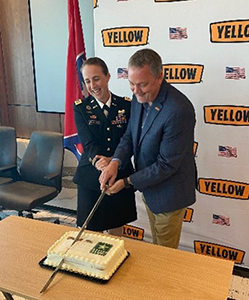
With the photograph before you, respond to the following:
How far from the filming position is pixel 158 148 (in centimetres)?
168

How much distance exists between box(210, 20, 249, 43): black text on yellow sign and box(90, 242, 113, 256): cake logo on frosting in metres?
1.54

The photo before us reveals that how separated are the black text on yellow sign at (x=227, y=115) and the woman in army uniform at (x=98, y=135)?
632 mm

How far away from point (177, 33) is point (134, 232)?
5.37 ft

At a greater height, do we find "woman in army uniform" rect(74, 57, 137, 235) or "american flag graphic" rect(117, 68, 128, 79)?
"american flag graphic" rect(117, 68, 128, 79)

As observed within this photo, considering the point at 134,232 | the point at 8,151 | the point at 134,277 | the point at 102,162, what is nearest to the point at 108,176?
the point at 102,162

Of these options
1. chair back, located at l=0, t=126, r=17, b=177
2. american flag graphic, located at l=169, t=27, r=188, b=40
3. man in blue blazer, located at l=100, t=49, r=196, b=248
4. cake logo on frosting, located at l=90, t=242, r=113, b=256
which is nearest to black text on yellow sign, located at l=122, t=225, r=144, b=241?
man in blue blazer, located at l=100, t=49, r=196, b=248

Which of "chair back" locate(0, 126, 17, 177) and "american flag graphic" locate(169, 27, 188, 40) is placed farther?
"chair back" locate(0, 126, 17, 177)

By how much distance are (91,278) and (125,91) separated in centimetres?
161

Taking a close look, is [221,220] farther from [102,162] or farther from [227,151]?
[102,162]

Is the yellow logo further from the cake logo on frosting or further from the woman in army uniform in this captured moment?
the cake logo on frosting

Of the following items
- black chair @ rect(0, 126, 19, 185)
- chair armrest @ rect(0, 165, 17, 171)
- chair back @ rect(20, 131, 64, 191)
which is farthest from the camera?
black chair @ rect(0, 126, 19, 185)

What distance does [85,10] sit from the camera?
2951 millimetres

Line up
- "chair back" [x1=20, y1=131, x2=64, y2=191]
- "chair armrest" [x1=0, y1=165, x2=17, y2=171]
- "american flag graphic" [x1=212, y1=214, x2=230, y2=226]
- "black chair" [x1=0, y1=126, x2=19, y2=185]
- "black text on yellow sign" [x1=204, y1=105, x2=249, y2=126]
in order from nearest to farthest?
"black text on yellow sign" [x1=204, y1=105, x2=249, y2=126], "american flag graphic" [x1=212, y1=214, x2=230, y2=226], "chair back" [x1=20, y1=131, x2=64, y2=191], "chair armrest" [x1=0, y1=165, x2=17, y2=171], "black chair" [x1=0, y1=126, x2=19, y2=185]

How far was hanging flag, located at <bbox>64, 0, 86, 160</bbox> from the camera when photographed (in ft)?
9.03
